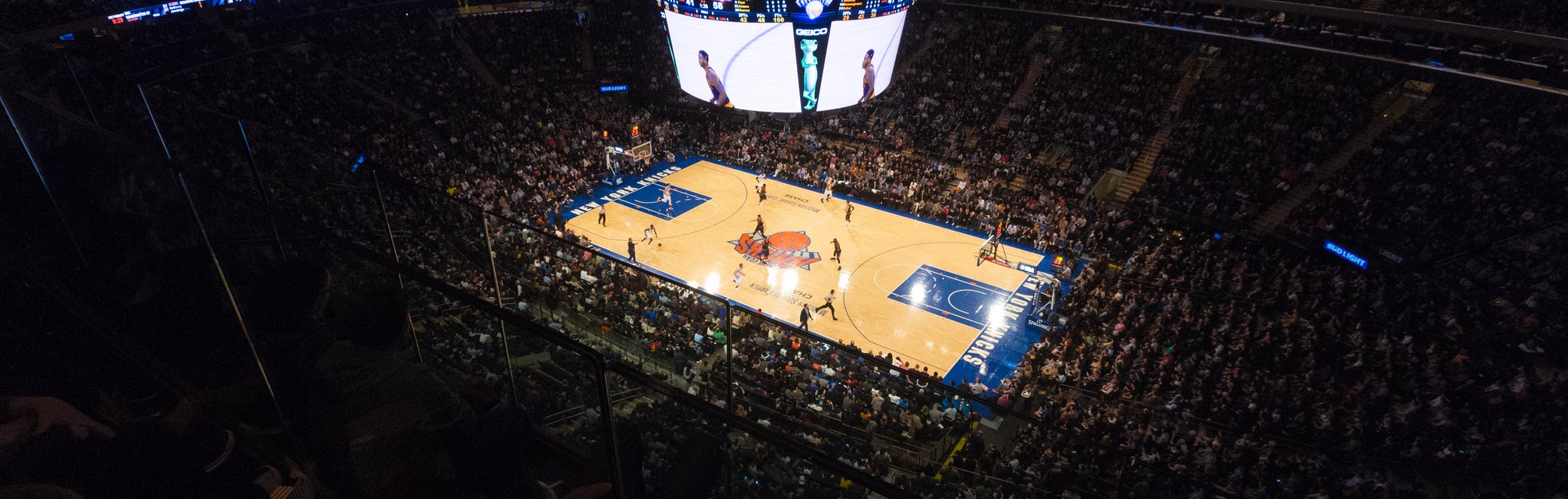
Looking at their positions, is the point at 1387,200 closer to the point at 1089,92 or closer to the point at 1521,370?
the point at 1521,370

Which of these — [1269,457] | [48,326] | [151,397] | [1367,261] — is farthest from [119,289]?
[1367,261]

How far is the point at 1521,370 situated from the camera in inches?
557

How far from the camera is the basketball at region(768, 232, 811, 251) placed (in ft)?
81.4

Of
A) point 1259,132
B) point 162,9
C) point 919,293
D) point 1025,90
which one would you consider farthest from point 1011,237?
point 162,9

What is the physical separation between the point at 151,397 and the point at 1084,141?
96.1 feet

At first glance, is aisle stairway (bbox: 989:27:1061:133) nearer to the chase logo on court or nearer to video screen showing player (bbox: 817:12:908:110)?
video screen showing player (bbox: 817:12:908:110)

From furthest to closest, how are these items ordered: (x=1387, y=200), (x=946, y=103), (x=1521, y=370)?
(x=946, y=103) → (x=1387, y=200) → (x=1521, y=370)

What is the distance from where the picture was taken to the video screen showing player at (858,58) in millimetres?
23234

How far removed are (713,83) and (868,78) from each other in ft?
19.2

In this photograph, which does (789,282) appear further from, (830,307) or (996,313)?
(996,313)

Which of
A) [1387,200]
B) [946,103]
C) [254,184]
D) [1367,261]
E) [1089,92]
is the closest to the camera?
[254,184]

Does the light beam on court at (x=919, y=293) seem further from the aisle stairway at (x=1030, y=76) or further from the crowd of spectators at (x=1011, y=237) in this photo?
the aisle stairway at (x=1030, y=76)

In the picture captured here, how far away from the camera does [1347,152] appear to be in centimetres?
2283

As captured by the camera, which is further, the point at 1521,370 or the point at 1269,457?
the point at 1521,370
